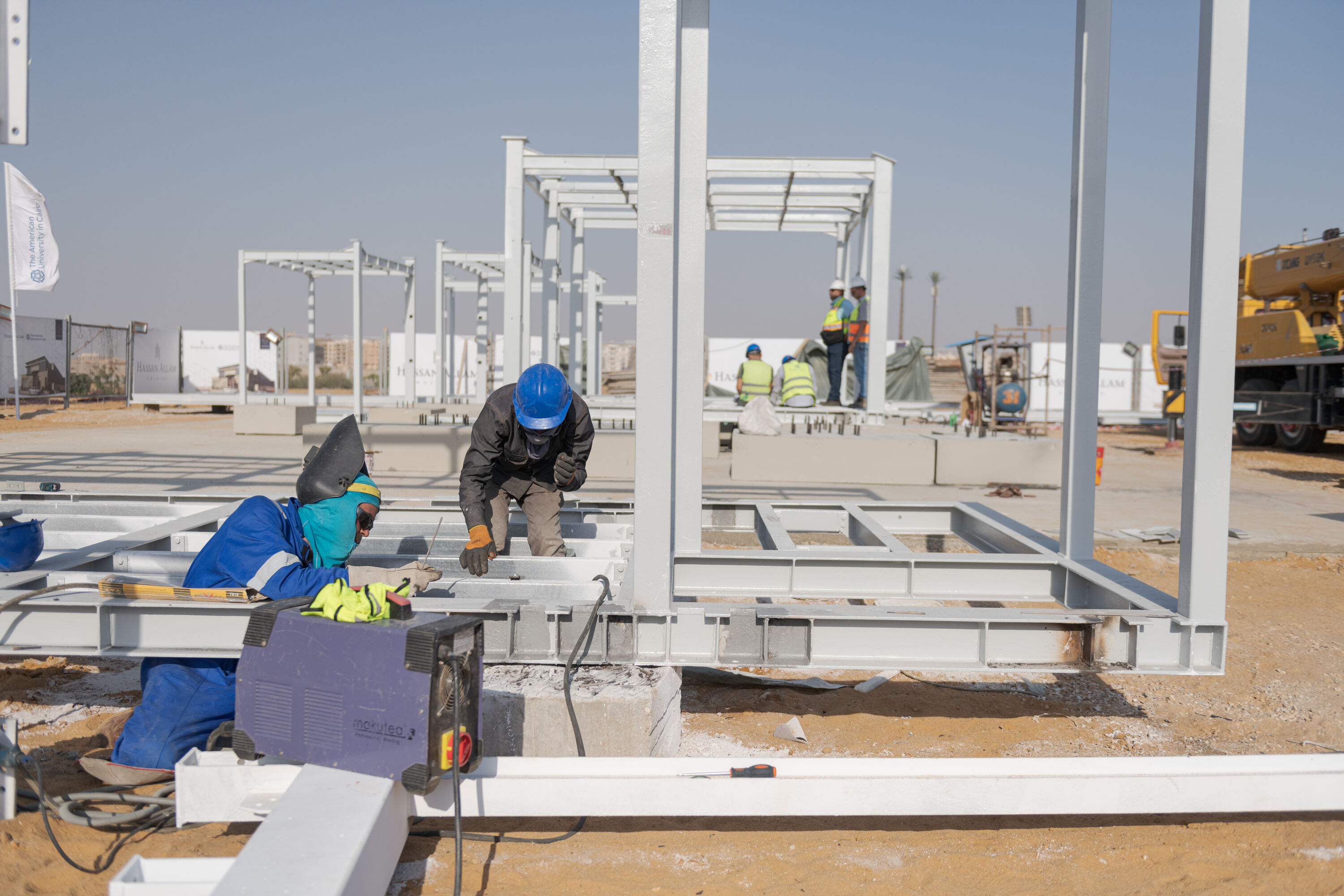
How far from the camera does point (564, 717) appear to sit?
3.43 metres

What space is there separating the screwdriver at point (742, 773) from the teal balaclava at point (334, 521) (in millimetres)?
1671

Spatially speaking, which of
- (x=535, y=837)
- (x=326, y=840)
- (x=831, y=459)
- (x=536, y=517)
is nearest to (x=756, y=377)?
(x=831, y=459)

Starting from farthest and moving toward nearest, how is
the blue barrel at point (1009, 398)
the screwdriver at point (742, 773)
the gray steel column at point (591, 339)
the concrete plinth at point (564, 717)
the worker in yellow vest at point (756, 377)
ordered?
the gray steel column at point (591, 339) → the blue barrel at point (1009, 398) → the worker in yellow vest at point (756, 377) → the concrete plinth at point (564, 717) → the screwdriver at point (742, 773)

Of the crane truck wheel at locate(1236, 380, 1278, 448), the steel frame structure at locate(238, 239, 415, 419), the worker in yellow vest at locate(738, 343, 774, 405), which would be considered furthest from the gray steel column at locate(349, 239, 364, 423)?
the crane truck wheel at locate(1236, 380, 1278, 448)

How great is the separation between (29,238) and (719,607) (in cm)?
1713

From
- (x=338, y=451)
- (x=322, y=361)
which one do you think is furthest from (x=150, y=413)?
(x=322, y=361)

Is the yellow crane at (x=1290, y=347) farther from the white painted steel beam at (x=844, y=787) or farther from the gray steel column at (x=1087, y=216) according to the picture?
the white painted steel beam at (x=844, y=787)

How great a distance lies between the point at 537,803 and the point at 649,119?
100 inches

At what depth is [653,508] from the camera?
11.8ft

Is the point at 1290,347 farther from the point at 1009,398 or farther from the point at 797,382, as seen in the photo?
the point at 797,382

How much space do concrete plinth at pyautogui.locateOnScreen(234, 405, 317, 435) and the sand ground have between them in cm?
1353

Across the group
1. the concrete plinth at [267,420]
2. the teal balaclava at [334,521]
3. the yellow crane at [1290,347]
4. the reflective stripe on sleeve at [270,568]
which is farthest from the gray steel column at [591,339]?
the reflective stripe on sleeve at [270,568]

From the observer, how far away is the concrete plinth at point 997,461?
1223 centimetres

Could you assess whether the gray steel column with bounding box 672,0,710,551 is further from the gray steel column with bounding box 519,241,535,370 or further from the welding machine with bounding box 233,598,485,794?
the gray steel column with bounding box 519,241,535,370
